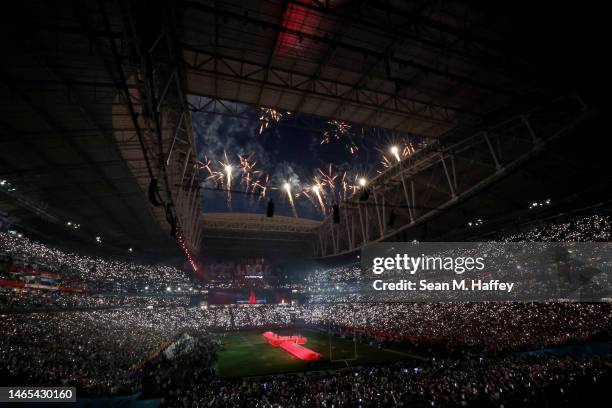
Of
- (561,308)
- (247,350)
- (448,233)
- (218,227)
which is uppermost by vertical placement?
(218,227)

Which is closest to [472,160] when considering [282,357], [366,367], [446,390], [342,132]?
[342,132]

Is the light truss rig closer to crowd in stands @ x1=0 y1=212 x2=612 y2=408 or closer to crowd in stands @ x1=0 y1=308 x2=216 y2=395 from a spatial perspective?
crowd in stands @ x1=0 y1=212 x2=612 y2=408

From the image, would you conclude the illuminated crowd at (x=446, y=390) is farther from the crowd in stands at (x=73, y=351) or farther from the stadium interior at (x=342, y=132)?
the crowd in stands at (x=73, y=351)

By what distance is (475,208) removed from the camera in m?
23.1

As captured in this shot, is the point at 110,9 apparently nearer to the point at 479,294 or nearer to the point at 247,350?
the point at 247,350

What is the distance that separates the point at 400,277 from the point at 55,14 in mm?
46068

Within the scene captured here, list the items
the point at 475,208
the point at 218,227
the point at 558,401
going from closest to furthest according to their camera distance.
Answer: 1. the point at 558,401
2. the point at 475,208
3. the point at 218,227

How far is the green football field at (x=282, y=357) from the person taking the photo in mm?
25172

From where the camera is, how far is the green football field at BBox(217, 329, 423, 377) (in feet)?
82.6

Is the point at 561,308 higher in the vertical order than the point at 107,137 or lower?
lower

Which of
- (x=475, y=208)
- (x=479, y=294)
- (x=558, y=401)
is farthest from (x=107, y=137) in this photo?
(x=479, y=294)

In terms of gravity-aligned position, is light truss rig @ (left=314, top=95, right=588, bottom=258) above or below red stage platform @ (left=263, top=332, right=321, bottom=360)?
above

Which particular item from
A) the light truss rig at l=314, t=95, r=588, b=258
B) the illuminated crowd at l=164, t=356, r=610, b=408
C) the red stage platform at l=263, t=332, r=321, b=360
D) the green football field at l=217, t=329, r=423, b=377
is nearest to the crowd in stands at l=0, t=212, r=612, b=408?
the illuminated crowd at l=164, t=356, r=610, b=408

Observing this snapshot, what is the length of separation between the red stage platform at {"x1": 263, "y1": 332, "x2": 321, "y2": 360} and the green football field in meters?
0.54
